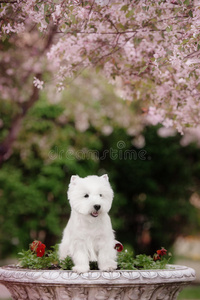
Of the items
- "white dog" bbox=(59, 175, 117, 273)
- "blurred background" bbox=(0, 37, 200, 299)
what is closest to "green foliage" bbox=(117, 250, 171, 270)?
"white dog" bbox=(59, 175, 117, 273)

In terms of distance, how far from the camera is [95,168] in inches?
685

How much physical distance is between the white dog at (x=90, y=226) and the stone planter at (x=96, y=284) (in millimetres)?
137

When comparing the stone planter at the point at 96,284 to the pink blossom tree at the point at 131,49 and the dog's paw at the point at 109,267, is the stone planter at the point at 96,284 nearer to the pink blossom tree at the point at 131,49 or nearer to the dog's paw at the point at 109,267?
the dog's paw at the point at 109,267

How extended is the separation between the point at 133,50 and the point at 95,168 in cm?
1051

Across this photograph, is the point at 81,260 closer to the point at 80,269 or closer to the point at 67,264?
the point at 80,269

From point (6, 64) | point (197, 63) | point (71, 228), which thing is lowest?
point (71, 228)

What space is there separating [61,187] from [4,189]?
1.81 meters

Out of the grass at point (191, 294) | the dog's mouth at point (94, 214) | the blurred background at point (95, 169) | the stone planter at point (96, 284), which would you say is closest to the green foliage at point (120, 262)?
the stone planter at point (96, 284)

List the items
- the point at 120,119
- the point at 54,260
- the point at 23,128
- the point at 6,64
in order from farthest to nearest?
the point at 120,119 < the point at 23,128 < the point at 6,64 < the point at 54,260

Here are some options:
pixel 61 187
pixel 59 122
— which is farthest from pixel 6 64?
pixel 61 187

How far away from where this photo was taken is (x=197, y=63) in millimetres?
5398

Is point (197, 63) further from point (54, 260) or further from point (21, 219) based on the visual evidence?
point (21, 219)

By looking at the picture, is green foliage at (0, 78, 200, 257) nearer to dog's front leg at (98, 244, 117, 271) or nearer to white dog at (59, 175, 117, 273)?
white dog at (59, 175, 117, 273)

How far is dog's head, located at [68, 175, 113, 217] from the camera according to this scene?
4.59m
